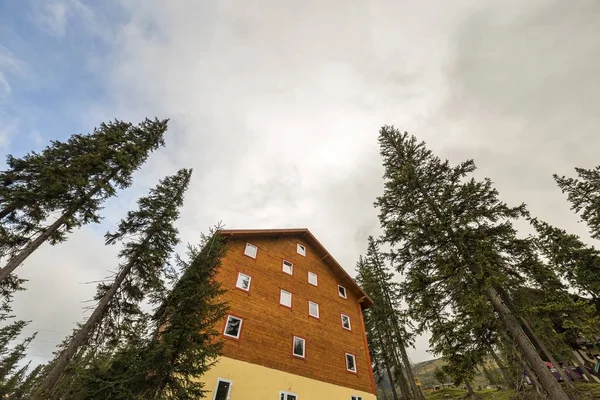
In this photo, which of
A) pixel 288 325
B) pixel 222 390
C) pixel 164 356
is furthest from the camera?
pixel 288 325

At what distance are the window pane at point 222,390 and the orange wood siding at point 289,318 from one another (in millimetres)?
1288

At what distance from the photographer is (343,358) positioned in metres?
18.7

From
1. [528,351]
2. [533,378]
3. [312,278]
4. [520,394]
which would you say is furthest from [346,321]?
[528,351]

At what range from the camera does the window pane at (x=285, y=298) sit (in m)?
18.6

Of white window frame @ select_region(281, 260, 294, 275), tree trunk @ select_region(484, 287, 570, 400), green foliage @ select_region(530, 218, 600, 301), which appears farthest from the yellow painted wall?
green foliage @ select_region(530, 218, 600, 301)

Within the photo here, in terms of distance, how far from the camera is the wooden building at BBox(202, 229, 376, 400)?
14133 mm

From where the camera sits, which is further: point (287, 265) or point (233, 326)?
point (287, 265)

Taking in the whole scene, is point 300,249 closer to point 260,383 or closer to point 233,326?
point 233,326

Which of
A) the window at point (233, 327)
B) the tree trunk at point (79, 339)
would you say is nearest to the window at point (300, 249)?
the window at point (233, 327)

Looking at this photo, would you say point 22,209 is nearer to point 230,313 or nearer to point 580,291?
point 230,313

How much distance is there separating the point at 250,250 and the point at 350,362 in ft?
37.0

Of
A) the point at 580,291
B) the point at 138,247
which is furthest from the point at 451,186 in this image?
the point at 580,291

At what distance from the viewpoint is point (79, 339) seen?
11867 millimetres

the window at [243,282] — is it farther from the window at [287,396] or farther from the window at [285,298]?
the window at [287,396]
